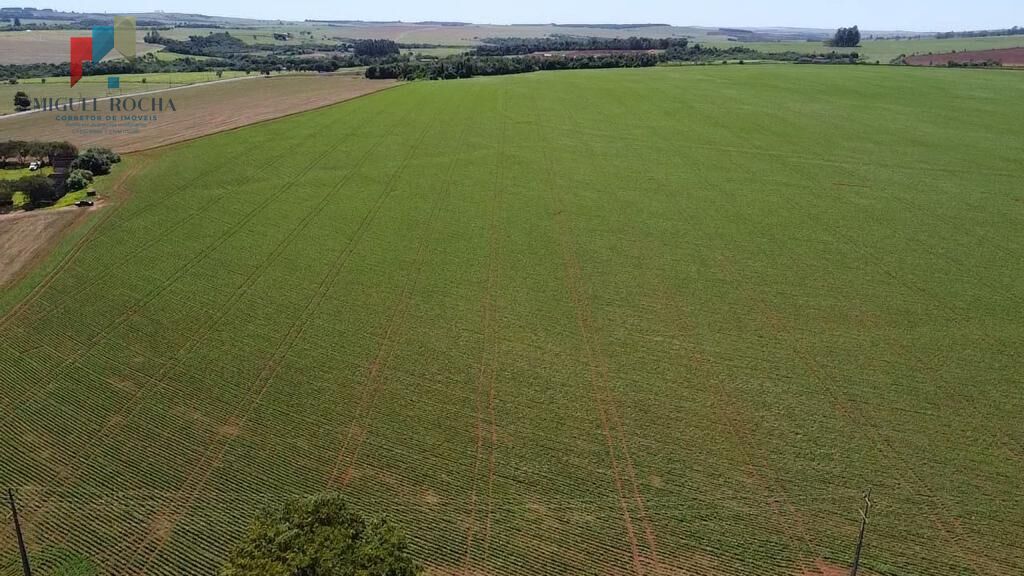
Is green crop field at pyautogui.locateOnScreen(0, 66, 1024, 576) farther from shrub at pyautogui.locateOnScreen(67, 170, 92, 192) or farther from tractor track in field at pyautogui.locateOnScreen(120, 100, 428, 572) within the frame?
shrub at pyautogui.locateOnScreen(67, 170, 92, 192)

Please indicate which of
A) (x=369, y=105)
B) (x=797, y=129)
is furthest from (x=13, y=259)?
(x=797, y=129)

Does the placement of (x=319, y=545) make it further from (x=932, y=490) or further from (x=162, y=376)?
(x=932, y=490)

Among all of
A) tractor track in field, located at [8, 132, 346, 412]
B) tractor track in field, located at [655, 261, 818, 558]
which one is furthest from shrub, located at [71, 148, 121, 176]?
tractor track in field, located at [655, 261, 818, 558]

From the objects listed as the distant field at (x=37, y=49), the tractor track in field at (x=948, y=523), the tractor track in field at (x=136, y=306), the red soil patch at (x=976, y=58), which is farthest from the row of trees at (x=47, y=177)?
the red soil patch at (x=976, y=58)

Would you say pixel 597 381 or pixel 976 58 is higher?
pixel 976 58

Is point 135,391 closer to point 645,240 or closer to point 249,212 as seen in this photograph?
point 249,212

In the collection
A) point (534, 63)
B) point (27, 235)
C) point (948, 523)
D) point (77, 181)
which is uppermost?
point (534, 63)

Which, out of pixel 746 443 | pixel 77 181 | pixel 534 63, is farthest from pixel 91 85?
pixel 746 443
